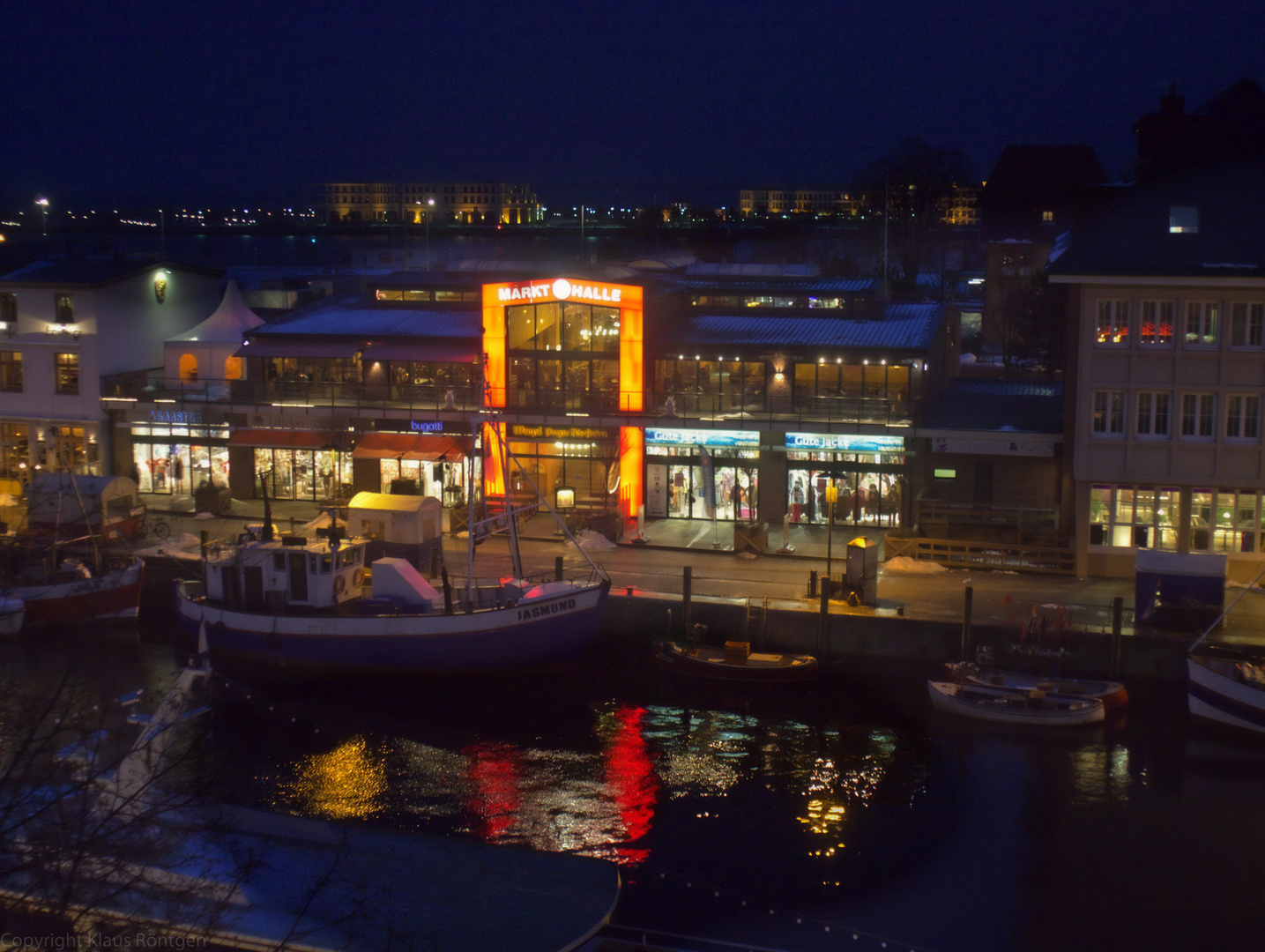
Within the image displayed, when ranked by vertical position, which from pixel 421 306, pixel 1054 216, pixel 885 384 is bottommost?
pixel 885 384

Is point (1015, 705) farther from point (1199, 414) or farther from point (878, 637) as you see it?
point (1199, 414)

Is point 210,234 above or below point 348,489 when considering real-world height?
above

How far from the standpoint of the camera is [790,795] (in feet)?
60.6

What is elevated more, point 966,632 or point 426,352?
point 426,352

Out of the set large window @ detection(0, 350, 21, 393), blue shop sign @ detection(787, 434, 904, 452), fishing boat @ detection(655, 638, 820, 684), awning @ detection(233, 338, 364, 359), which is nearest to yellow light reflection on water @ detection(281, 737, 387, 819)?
fishing boat @ detection(655, 638, 820, 684)

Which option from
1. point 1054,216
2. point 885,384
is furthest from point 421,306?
point 1054,216

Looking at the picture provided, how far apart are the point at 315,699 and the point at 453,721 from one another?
3.31 m

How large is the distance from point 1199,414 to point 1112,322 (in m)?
2.82

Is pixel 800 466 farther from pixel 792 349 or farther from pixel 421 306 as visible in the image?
pixel 421 306

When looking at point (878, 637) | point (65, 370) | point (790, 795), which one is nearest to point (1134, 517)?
point (878, 637)

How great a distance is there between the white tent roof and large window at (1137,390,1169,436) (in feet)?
89.3

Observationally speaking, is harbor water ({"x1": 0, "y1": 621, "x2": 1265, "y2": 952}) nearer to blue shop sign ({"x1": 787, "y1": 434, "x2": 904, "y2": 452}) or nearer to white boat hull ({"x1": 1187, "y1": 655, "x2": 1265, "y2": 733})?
white boat hull ({"x1": 1187, "y1": 655, "x2": 1265, "y2": 733})

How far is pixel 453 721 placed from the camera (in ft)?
71.7

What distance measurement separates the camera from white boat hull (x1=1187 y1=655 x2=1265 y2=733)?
20.1 m
